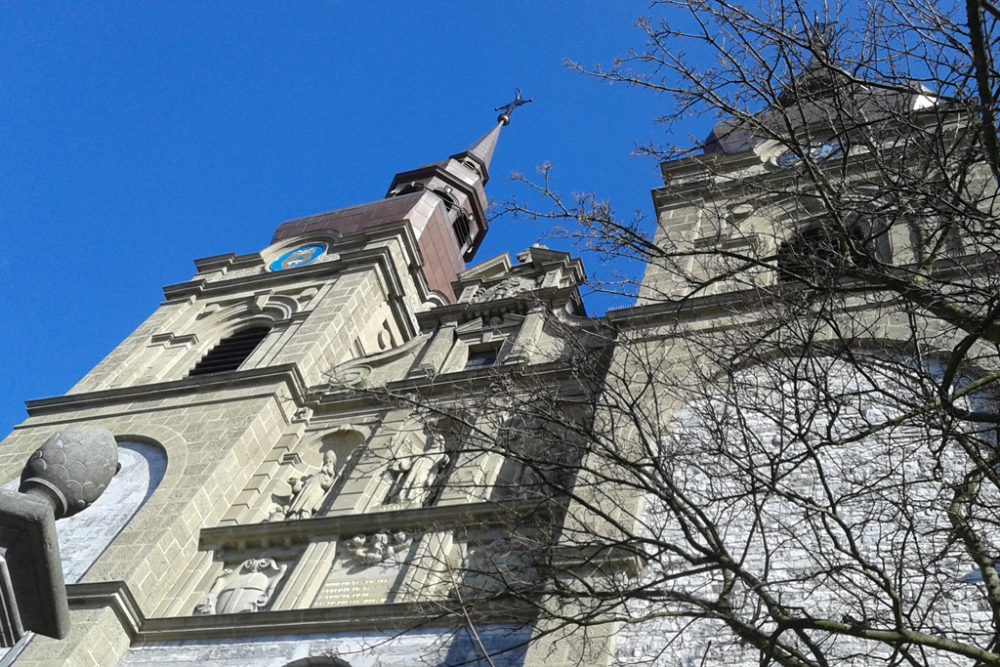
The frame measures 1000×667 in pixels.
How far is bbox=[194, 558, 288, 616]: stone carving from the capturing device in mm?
12773

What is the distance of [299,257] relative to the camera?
24.7 metres

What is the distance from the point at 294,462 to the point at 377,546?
354 centimetres

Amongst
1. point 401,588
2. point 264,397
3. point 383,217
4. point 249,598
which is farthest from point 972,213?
point 383,217

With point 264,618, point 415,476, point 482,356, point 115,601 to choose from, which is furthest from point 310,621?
point 482,356

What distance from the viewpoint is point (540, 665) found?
9.49 m

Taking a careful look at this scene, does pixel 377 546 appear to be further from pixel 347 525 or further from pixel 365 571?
pixel 347 525

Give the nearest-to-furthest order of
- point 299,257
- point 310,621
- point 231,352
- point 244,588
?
point 310,621 < point 244,588 < point 231,352 < point 299,257

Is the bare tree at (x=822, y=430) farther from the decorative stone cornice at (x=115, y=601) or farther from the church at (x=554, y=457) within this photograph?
the decorative stone cornice at (x=115, y=601)

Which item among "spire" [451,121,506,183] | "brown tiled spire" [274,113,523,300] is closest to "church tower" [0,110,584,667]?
"brown tiled spire" [274,113,523,300]

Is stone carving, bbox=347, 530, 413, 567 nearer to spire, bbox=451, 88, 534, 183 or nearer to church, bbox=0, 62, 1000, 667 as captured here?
church, bbox=0, 62, 1000, 667

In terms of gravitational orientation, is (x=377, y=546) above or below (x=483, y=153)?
below

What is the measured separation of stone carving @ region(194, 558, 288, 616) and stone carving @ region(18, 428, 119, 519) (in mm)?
5322

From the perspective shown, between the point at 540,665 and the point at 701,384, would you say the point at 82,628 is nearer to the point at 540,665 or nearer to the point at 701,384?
the point at 540,665

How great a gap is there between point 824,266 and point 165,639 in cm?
862
